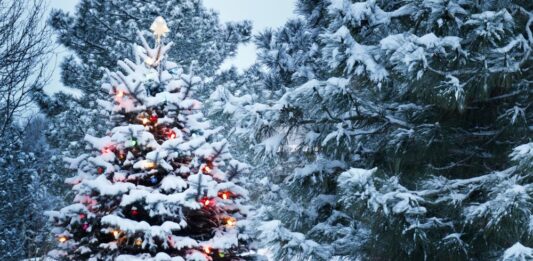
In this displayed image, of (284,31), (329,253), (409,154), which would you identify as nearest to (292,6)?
(284,31)

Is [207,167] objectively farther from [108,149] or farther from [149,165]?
[108,149]

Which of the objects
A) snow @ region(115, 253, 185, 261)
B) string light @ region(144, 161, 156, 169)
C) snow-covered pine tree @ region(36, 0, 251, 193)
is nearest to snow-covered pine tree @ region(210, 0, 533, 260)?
snow @ region(115, 253, 185, 261)

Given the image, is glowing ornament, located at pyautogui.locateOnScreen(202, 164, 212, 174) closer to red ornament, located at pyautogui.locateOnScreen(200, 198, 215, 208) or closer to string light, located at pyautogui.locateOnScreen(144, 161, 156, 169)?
red ornament, located at pyautogui.locateOnScreen(200, 198, 215, 208)

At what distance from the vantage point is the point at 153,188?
471cm

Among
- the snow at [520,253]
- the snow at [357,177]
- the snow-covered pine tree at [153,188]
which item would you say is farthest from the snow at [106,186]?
the snow at [520,253]

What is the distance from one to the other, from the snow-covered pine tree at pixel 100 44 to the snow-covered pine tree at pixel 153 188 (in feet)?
27.2

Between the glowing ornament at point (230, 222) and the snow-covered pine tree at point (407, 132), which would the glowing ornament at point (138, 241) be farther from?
the snow-covered pine tree at point (407, 132)

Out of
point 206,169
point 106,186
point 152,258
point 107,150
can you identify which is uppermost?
point 107,150

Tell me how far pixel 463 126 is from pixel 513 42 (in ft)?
5.10

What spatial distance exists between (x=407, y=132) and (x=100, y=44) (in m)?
12.0

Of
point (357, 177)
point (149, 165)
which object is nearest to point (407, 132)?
point (357, 177)

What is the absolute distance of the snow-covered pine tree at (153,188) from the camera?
14.6ft

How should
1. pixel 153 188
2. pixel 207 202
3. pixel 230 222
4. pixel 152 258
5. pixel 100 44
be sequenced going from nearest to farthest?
pixel 152 258 < pixel 153 188 < pixel 207 202 < pixel 230 222 < pixel 100 44

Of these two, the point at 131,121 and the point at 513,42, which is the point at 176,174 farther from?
the point at 513,42
